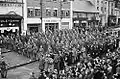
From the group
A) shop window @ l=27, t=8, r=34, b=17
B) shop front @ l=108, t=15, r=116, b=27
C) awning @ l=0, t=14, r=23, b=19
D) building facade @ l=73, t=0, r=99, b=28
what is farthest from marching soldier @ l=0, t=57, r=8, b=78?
shop front @ l=108, t=15, r=116, b=27

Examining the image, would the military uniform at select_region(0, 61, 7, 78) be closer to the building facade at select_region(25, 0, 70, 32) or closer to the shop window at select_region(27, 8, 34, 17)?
the building facade at select_region(25, 0, 70, 32)

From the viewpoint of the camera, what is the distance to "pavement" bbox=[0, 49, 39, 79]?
15.7 m

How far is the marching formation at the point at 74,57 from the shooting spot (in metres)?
11.7

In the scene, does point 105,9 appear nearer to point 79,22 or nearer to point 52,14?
point 79,22

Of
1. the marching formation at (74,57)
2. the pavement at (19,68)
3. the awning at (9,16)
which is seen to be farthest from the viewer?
the awning at (9,16)

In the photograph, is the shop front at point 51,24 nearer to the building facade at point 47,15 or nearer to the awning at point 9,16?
the building facade at point 47,15

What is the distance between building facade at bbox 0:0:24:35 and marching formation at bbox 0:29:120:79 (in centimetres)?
424

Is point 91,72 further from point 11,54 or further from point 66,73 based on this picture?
point 11,54

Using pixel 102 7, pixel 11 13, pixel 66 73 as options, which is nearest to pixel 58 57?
pixel 66 73

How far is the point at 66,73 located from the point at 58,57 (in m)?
4.18

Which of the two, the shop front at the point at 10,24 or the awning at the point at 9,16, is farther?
the shop front at the point at 10,24

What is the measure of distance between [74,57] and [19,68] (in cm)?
492

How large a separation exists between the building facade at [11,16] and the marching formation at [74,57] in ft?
13.9

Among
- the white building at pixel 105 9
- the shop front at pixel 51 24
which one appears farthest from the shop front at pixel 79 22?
the white building at pixel 105 9
